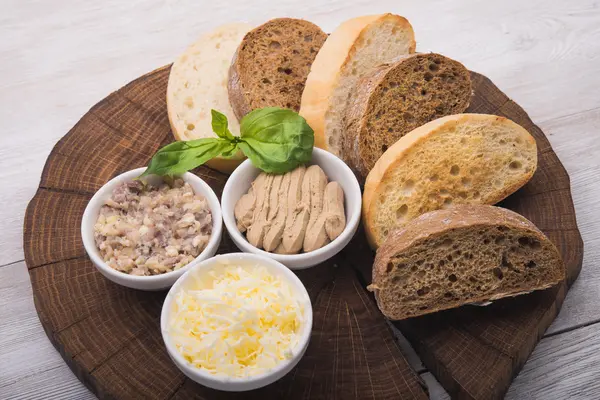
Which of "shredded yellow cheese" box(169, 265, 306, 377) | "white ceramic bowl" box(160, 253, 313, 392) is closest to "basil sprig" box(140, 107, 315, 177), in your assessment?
"white ceramic bowl" box(160, 253, 313, 392)

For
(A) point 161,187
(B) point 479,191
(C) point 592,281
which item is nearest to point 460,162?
(B) point 479,191

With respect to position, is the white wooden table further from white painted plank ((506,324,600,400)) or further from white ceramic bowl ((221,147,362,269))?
white ceramic bowl ((221,147,362,269))

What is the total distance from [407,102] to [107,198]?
5.07ft

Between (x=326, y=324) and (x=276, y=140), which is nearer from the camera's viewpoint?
(x=326, y=324)

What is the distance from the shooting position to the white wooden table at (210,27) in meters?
3.29

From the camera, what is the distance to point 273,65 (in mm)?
3707

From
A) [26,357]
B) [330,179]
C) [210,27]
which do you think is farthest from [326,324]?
[210,27]

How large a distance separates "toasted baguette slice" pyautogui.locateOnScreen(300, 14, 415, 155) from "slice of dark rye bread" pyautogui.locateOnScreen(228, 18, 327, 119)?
0.24 m

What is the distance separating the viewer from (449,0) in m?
5.29

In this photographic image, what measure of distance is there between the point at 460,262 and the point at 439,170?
484 mm

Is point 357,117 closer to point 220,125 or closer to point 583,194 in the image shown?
point 220,125

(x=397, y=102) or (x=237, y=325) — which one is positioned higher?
(x=397, y=102)

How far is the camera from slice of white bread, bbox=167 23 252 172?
3680mm

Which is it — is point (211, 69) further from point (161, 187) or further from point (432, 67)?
point (432, 67)
